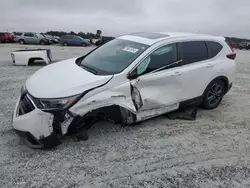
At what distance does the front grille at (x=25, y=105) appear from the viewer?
3.06 meters

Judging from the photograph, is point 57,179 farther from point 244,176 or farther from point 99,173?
point 244,176

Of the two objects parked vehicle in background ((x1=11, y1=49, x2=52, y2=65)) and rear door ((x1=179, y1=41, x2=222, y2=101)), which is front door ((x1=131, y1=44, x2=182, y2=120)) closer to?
rear door ((x1=179, y1=41, x2=222, y2=101))

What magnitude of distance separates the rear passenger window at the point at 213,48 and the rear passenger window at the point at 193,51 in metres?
0.11

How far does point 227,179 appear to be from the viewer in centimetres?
278

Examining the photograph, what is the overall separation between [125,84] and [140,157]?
1.13 metres

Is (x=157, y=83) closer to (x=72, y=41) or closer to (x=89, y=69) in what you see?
(x=89, y=69)

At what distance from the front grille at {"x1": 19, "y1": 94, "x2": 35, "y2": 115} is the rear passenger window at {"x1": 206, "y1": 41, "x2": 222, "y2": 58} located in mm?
3612

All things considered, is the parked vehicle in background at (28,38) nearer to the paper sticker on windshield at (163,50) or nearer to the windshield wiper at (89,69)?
the windshield wiper at (89,69)

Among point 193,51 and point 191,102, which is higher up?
point 193,51

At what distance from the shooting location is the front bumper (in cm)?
295

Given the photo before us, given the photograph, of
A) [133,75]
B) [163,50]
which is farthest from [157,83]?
[163,50]

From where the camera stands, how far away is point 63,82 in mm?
3275

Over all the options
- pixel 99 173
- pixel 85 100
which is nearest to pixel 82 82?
pixel 85 100

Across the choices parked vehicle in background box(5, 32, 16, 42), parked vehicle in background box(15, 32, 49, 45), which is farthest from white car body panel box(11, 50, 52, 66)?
parked vehicle in background box(5, 32, 16, 42)
